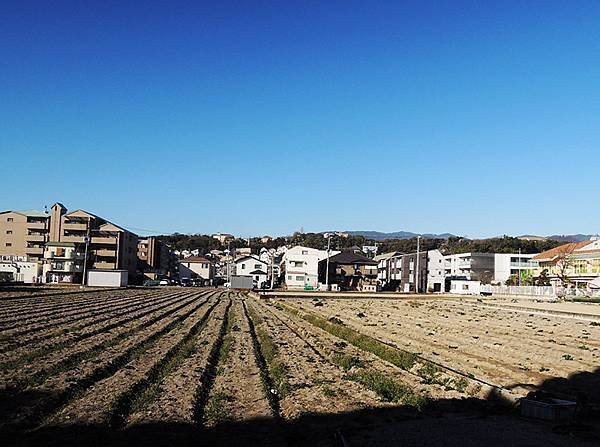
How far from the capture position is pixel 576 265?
64500mm

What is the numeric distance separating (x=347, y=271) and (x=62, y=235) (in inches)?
1575

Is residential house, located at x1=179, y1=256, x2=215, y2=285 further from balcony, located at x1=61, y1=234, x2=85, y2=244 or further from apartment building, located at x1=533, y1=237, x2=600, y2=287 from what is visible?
apartment building, located at x1=533, y1=237, x2=600, y2=287

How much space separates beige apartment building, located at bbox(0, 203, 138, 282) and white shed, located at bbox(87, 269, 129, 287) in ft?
45.3

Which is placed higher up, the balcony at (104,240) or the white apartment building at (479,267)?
the balcony at (104,240)

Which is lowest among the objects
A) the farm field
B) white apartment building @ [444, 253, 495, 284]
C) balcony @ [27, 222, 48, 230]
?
the farm field

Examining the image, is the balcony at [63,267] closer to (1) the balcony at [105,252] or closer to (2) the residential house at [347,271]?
(1) the balcony at [105,252]

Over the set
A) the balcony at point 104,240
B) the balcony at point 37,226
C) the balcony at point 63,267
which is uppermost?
the balcony at point 37,226

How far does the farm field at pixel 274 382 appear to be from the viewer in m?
8.47

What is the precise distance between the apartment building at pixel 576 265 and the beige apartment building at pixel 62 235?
53709 mm

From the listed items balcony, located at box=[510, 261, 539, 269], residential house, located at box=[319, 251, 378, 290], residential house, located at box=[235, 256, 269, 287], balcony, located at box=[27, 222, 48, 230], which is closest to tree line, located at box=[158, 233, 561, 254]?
residential house, located at box=[235, 256, 269, 287]

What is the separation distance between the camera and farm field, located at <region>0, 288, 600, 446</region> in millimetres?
8469

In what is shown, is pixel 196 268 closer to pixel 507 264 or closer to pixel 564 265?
pixel 507 264

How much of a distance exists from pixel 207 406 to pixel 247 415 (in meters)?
0.92

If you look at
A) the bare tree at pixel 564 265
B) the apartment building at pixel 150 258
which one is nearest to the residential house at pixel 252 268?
the apartment building at pixel 150 258
